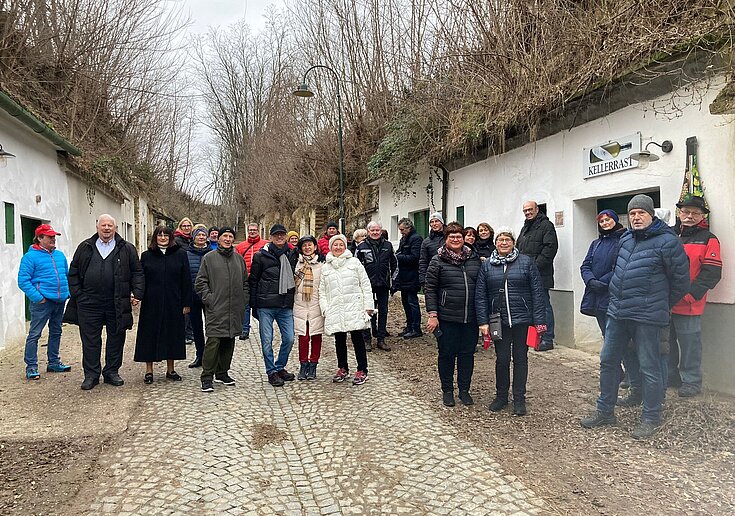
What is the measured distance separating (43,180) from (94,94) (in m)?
6.92

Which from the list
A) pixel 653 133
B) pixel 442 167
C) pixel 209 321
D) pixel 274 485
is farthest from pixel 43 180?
pixel 653 133

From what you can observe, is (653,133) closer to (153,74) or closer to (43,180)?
(43,180)

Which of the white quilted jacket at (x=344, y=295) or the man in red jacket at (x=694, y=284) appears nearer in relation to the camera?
the man in red jacket at (x=694, y=284)

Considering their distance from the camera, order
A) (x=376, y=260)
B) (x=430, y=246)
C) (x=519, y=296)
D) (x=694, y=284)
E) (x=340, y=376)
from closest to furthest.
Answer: (x=519, y=296) → (x=694, y=284) → (x=340, y=376) → (x=430, y=246) → (x=376, y=260)

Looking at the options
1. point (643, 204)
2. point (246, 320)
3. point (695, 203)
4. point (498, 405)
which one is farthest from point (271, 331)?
point (695, 203)

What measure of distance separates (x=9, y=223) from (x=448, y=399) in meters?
7.31

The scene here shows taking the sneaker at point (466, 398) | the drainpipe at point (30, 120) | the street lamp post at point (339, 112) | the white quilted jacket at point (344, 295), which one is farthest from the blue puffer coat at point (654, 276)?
the street lamp post at point (339, 112)

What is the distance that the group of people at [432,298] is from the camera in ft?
15.0

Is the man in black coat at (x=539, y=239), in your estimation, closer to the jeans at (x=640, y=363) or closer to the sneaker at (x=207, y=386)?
the jeans at (x=640, y=363)

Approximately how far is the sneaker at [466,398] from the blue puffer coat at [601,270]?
5.53ft

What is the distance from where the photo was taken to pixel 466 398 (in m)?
5.48

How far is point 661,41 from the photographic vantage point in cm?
599

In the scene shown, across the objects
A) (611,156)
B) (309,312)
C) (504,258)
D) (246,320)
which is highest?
(611,156)

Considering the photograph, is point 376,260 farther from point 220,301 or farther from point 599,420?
point 599,420
